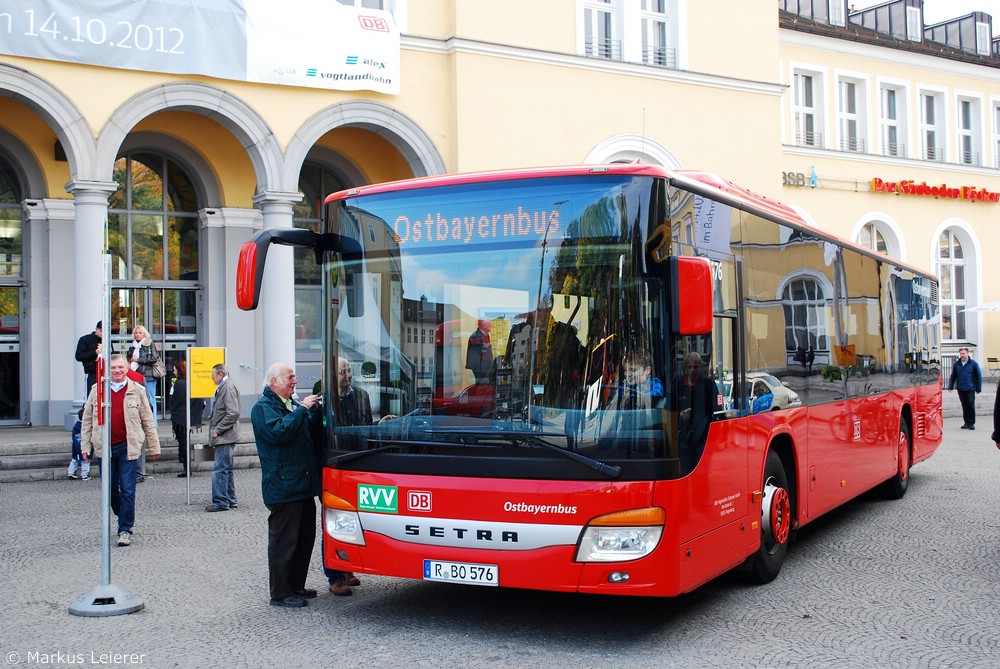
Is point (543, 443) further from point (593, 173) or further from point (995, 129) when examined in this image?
point (995, 129)

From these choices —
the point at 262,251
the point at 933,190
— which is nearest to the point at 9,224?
the point at 262,251

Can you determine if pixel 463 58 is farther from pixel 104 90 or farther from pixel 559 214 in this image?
pixel 559 214

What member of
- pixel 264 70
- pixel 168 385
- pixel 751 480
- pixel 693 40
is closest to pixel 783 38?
pixel 693 40

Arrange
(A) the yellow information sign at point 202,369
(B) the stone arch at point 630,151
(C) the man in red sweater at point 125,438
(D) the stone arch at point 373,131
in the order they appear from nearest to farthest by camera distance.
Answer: (C) the man in red sweater at point 125,438 → (A) the yellow information sign at point 202,369 → (D) the stone arch at point 373,131 → (B) the stone arch at point 630,151

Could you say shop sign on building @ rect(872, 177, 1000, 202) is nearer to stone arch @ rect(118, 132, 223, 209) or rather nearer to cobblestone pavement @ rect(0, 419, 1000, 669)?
stone arch @ rect(118, 132, 223, 209)

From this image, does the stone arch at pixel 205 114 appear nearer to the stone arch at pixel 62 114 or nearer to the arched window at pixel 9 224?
the stone arch at pixel 62 114

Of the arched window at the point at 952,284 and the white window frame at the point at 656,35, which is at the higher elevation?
the white window frame at the point at 656,35

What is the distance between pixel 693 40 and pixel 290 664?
1816 centimetres

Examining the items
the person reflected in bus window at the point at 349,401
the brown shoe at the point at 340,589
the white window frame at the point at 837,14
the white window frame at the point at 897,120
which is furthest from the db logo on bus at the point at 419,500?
the white window frame at the point at 837,14

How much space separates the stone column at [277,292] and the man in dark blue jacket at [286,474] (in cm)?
1004

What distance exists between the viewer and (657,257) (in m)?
5.97

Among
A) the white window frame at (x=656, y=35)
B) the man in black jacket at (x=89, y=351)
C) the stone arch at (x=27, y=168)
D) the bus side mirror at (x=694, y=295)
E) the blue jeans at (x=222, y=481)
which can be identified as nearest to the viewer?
the bus side mirror at (x=694, y=295)

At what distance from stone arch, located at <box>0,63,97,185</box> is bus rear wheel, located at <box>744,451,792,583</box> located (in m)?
11.6

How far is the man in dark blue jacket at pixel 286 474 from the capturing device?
7.01 metres
